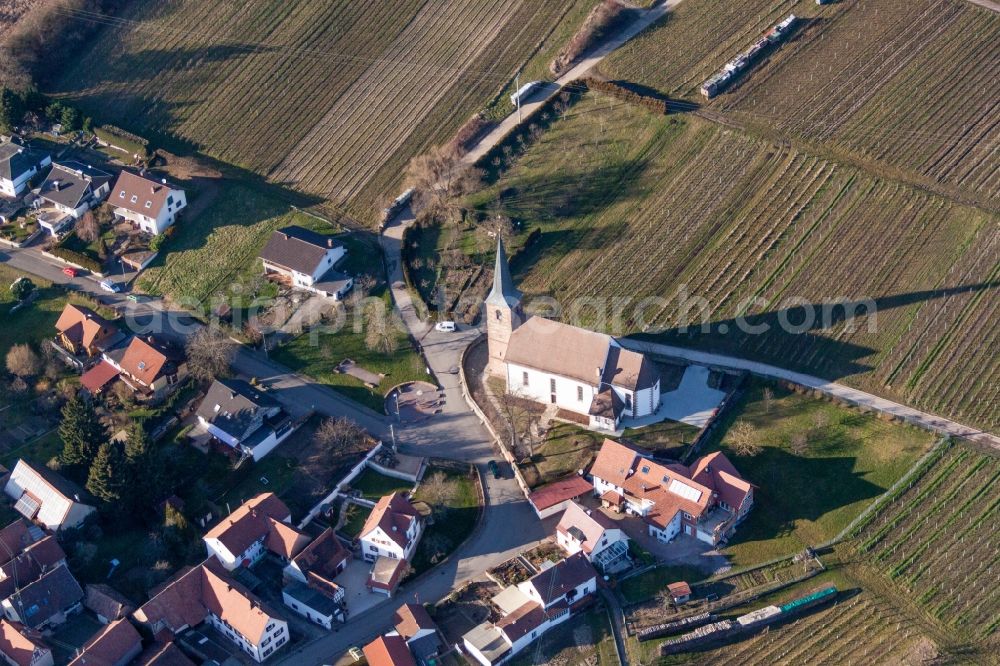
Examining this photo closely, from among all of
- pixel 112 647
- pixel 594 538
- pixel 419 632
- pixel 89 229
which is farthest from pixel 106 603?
pixel 89 229

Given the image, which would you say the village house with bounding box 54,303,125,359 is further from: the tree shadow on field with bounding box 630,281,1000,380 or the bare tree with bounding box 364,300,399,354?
the tree shadow on field with bounding box 630,281,1000,380

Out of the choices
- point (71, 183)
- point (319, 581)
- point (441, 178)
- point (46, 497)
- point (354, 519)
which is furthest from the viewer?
point (71, 183)

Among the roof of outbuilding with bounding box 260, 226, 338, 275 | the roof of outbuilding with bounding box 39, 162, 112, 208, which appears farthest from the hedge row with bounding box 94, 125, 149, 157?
the roof of outbuilding with bounding box 260, 226, 338, 275

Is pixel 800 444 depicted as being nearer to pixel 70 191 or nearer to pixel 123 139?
pixel 70 191

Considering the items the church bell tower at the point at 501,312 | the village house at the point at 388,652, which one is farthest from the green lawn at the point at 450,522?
the church bell tower at the point at 501,312

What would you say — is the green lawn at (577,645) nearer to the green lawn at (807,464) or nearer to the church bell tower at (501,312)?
the green lawn at (807,464)
